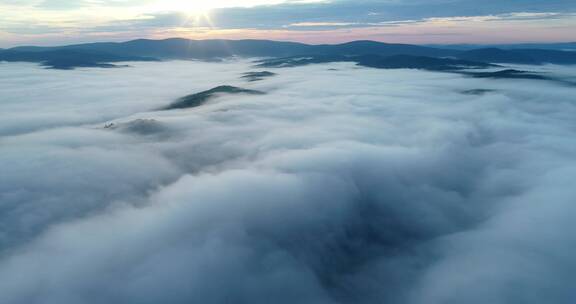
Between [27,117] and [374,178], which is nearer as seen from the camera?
[374,178]

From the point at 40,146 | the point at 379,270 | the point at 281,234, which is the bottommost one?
the point at 379,270

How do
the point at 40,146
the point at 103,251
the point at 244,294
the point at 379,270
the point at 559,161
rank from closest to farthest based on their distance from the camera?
the point at 244,294, the point at 103,251, the point at 379,270, the point at 559,161, the point at 40,146

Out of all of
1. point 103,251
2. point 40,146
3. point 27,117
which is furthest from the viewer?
point 27,117

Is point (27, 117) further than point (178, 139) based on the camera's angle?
Yes

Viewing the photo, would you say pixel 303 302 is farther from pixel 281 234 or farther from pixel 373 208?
pixel 373 208

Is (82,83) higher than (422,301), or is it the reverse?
(82,83)

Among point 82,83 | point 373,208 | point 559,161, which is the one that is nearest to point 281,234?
point 373,208

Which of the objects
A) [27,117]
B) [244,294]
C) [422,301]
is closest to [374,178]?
[422,301]

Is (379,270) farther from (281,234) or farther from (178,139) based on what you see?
(178,139)

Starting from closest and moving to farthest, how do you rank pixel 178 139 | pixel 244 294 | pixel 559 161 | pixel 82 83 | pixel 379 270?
pixel 244 294 → pixel 379 270 → pixel 559 161 → pixel 178 139 → pixel 82 83
